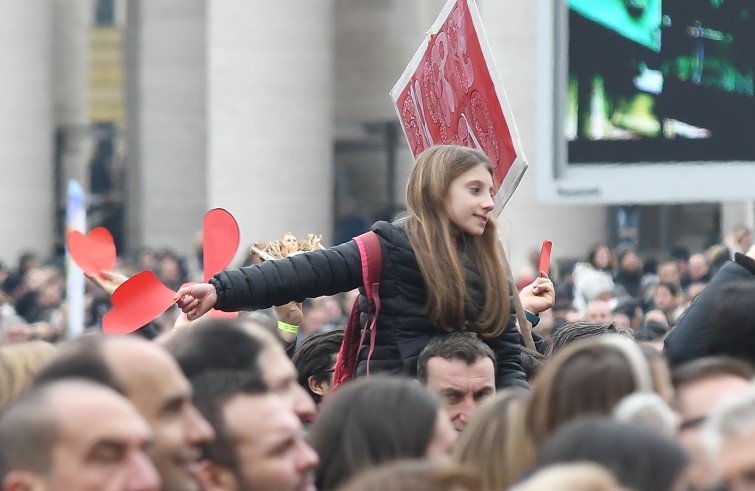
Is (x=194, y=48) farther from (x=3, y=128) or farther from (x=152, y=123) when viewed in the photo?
(x=3, y=128)

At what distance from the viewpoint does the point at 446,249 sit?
279 inches

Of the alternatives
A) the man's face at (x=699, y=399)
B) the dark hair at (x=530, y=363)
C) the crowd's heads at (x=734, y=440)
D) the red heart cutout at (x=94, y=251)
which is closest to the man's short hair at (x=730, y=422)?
the crowd's heads at (x=734, y=440)

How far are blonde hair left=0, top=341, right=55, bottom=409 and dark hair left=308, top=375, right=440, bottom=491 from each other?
1063 millimetres

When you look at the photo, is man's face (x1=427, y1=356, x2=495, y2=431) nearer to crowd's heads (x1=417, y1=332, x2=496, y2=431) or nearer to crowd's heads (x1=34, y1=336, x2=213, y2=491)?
crowd's heads (x1=417, y1=332, x2=496, y2=431)

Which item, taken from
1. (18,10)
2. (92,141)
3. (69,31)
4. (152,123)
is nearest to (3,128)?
(18,10)

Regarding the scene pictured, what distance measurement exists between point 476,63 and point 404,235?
1520mm

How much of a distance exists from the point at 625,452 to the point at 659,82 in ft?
39.4

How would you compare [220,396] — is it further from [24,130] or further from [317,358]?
[24,130]

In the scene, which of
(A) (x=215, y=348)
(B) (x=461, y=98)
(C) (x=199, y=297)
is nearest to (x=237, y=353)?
(A) (x=215, y=348)

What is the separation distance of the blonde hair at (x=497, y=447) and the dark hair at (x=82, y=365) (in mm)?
910

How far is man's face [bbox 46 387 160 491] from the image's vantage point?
4258mm

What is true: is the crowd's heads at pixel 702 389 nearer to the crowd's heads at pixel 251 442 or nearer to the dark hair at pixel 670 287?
the crowd's heads at pixel 251 442

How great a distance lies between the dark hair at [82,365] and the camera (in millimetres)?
4664

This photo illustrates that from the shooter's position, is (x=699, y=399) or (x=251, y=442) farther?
(x=699, y=399)
